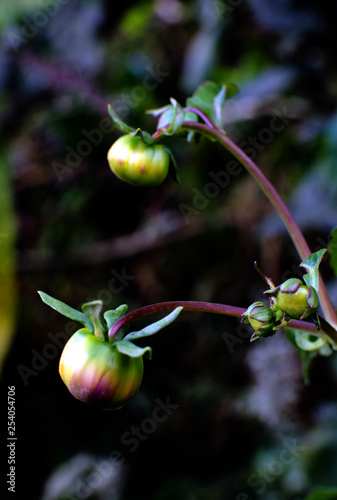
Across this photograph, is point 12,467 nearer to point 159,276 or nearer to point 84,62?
point 159,276

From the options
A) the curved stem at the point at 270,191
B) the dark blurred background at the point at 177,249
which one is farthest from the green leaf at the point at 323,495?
the dark blurred background at the point at 177,249

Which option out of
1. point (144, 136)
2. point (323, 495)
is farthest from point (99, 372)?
point (323, 495)

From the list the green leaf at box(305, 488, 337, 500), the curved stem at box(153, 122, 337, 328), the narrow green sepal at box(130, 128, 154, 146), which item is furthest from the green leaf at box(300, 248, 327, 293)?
the green leaf at box(305, 488, 337, 500)

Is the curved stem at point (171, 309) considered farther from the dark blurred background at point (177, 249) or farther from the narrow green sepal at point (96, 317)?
the dark blurred background at point (177, 249)

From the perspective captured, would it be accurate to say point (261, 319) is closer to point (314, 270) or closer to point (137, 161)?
point (314, 270)

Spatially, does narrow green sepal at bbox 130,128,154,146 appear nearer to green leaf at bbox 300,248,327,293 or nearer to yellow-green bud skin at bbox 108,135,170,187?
yellow-green bud skin at bbox 108,135,170,187
